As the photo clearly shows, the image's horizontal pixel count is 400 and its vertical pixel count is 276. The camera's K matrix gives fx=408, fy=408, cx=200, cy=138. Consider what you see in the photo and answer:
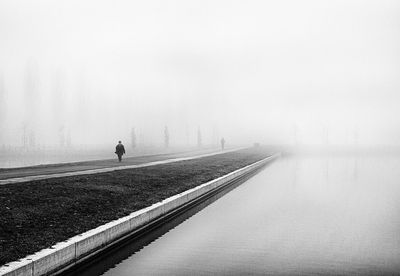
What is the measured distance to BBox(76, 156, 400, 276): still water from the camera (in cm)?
836

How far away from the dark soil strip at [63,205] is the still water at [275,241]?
1496 millimetres

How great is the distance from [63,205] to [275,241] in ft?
20.1

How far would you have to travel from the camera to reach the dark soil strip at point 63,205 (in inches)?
336

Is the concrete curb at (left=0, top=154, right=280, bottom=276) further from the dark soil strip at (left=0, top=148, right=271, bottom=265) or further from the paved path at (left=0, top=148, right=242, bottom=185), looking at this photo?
the paved path at (left=0, top=148, right=242, bottom=185)

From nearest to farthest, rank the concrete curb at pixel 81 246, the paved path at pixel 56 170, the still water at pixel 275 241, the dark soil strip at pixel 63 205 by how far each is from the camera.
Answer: the concrete curb at pixel 81 246 < the still water at pixel 275 241 < the dark soil strip at pixel 63 205 < the paved path at pixel 56 170

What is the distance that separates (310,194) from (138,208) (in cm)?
1047

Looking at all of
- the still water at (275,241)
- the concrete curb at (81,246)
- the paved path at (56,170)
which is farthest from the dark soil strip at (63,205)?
the paved path at (56,170)

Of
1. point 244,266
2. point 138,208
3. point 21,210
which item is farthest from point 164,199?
point 244,266

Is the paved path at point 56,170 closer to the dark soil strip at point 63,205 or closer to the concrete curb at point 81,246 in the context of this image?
the dark soil strip at point 63,205

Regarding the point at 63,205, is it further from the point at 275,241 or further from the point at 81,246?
the point at 275,241

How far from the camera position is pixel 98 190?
15.0 metres

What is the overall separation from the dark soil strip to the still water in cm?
150

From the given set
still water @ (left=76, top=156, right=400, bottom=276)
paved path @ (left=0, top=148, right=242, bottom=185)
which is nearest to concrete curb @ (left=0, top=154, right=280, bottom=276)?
still water @ (left=76, top=156, right=400, bottom=276)

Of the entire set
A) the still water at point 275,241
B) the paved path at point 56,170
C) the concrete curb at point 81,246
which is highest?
the paved path at point 56,170
